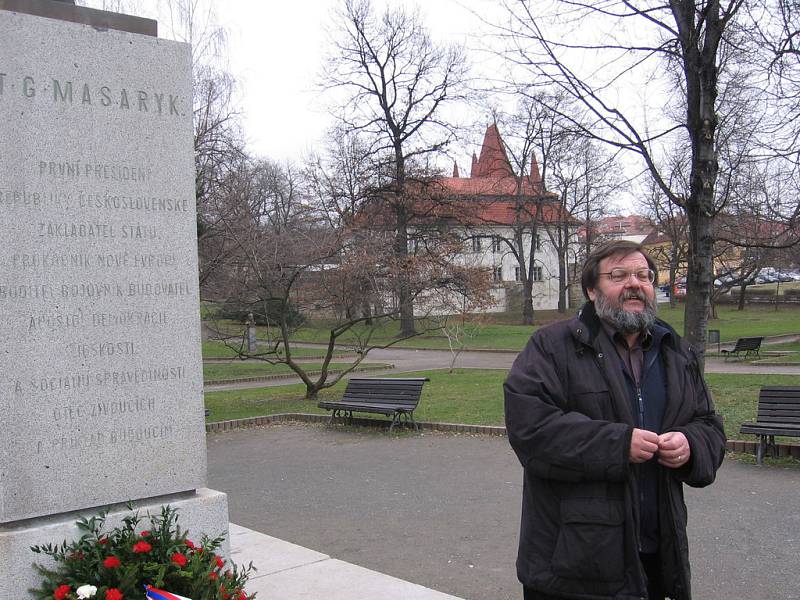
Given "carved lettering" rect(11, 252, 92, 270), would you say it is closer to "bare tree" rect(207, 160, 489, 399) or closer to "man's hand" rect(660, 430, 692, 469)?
"man's hand" rect(660, 430, 692, 469)

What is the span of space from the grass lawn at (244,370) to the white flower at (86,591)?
19.7m

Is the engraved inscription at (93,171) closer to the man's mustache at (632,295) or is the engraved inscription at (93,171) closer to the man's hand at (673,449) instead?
the man's mustache at (632,295)

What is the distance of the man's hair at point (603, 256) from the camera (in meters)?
3.30

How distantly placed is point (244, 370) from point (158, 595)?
75.7 ft

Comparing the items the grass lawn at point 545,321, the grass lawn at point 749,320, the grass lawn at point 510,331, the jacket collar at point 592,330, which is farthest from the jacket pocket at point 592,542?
the grass lawn at point 749,320

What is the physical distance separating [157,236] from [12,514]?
145 cm

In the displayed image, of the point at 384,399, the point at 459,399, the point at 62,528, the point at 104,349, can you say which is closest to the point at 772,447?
the point at 384,399

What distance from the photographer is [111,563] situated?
10.9 feet

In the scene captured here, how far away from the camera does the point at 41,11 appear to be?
3697 mm

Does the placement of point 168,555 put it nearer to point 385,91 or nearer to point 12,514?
point 12,514

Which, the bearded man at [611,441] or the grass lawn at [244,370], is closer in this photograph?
the bearded man at [611,441]

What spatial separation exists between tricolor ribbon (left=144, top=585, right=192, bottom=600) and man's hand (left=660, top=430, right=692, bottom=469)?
209 cm

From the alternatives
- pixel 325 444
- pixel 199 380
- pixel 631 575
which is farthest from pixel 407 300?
pixel 631 575

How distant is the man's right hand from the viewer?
286cm
